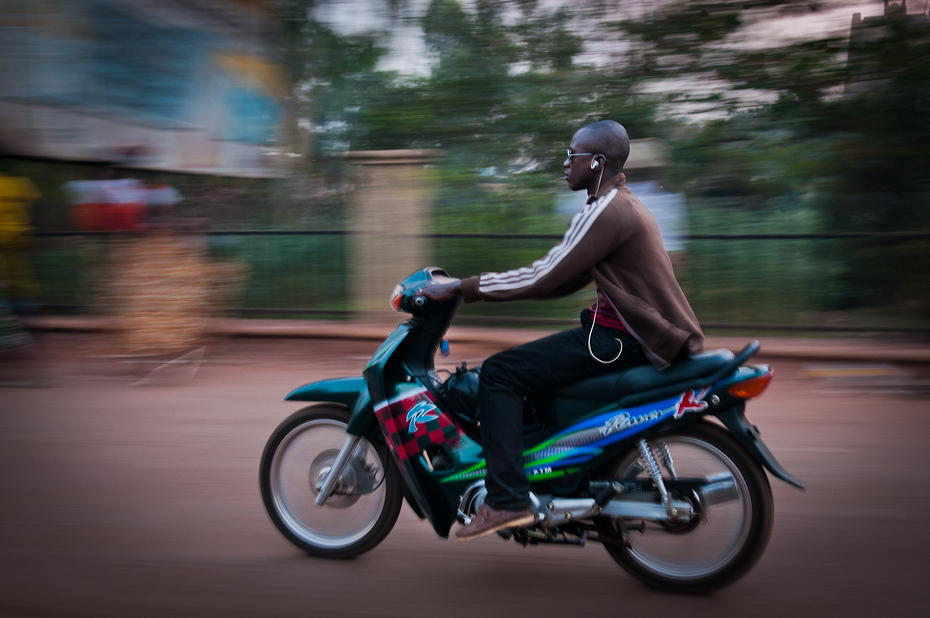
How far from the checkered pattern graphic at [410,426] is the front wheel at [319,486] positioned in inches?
7.4

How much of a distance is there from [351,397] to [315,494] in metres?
0.46

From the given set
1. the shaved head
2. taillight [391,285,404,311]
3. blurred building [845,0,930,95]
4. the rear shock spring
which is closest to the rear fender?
the rear shock spring

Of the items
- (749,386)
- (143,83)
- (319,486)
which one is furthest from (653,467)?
(143,83)

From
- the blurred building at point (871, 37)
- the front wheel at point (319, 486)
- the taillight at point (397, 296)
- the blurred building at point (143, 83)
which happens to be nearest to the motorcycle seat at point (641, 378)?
the taillight at point (397, 296)

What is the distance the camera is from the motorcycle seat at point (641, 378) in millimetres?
3135

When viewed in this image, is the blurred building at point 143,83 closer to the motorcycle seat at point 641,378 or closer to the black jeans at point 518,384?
the black jeans at point 518,384

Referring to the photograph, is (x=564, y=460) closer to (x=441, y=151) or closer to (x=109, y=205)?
(x=441, y=151)

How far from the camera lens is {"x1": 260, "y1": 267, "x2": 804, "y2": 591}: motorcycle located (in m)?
3.14

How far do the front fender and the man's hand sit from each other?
521mm

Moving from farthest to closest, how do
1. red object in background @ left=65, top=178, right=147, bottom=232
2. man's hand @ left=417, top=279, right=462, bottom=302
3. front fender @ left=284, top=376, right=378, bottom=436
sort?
red object in background @ left=65, top=178, right=147, bottom=232, front fender @ left=284, top=376, right=378, bottom=436, man's hand @ left=417, top=279, right=462, bottom=302

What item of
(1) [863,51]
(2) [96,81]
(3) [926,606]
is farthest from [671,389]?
(2) [96,81]

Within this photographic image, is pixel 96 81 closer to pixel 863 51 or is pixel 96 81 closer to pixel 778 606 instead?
pixel 863 51

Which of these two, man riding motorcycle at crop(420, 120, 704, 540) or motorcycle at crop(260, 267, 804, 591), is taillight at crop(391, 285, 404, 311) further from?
man riding motorcycle at crop(420, 120, 704, 540)

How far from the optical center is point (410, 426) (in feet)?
11.5
